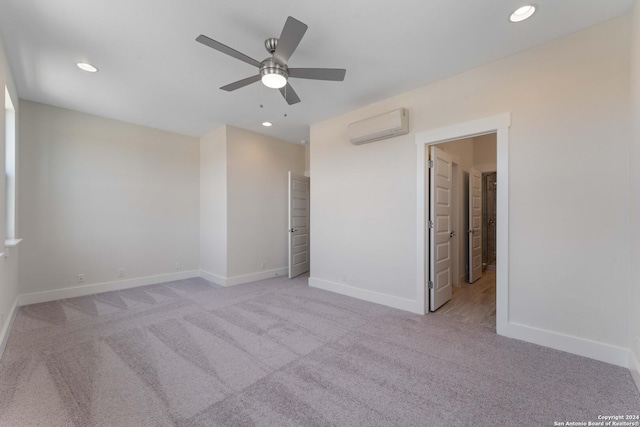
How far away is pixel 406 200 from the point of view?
3445 millimetres

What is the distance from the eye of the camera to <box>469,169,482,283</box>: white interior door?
4812 mm

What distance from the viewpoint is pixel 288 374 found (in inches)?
82.0

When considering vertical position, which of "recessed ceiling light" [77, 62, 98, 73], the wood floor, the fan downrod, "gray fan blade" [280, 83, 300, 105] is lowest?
the wood floor

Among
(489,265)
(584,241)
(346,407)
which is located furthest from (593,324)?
(489,265)

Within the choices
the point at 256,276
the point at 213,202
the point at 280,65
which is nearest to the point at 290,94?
the point at 280,65

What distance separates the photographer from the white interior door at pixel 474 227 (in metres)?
4.81

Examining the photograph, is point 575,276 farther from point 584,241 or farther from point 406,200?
point 406,200

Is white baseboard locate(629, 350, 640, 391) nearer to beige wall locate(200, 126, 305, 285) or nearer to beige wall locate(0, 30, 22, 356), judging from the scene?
beige wall locate(200, 126, 305, 285)

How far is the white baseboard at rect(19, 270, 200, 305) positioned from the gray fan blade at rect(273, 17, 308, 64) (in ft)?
14.6

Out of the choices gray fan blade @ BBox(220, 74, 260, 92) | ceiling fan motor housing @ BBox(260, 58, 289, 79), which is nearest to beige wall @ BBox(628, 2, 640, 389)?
ceiling fan motor housing @ BBox(260, 58, 289, 79)

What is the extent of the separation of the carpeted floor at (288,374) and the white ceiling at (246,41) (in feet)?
9.19

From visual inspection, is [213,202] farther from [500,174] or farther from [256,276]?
[500,174]

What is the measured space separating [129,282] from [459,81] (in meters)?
5.68

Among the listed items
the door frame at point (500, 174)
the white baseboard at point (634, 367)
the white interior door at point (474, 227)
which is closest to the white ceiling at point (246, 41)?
the door frame at point (500, 174)
